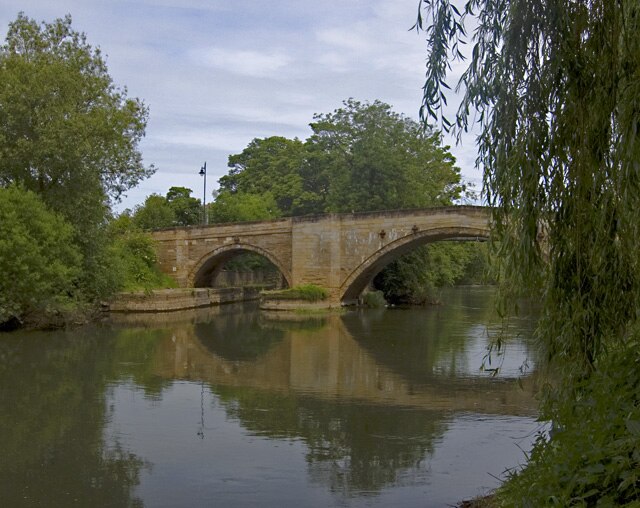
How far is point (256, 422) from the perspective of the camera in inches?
310

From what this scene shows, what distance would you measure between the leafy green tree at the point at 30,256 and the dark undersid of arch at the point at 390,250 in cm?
1038

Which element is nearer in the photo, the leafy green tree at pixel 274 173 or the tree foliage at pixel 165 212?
the tree foliage at pixel 165 212

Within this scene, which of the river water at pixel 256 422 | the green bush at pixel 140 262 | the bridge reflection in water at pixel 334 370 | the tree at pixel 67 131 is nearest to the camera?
the river water at pixel 256 422

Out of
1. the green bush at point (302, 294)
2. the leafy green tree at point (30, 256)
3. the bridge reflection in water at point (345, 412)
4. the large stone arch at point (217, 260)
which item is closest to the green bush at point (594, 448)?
the bridge reflection in water at point (345, 412)

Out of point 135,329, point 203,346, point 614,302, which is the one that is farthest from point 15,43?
point 614,302

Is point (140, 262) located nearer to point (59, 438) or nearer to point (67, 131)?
point (67, 131)

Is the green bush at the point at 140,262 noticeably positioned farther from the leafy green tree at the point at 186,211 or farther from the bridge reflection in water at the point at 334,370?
the leafy green tree at the point at 186,211

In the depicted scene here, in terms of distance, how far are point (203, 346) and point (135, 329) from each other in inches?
155

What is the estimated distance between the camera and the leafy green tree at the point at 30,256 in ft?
51.2

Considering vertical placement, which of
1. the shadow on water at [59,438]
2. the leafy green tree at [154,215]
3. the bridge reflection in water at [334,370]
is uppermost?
the leafy green tree at [154,215]

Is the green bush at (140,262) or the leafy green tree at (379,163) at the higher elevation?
the leafy green tree at (379,163)

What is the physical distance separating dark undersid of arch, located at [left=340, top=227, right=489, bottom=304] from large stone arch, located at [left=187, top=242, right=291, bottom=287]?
8.55 feet

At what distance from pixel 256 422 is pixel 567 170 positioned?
16.2 ft

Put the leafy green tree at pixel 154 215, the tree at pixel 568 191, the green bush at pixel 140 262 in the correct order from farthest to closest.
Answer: the leafy green tree at pixel 154 215 < the green bush at pixel 140 262 < the tree at pixel 568 191
